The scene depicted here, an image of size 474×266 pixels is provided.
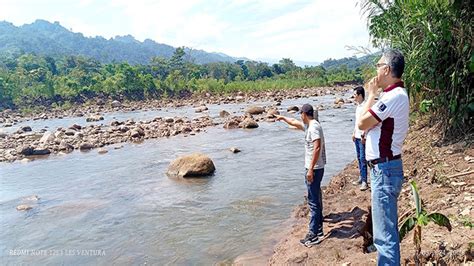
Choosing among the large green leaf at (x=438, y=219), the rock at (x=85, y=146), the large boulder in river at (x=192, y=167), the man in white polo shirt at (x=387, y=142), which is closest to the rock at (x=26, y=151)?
the rock at (x=85, y=146)

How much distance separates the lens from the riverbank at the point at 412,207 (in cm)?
414

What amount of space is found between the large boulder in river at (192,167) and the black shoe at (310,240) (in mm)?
6215

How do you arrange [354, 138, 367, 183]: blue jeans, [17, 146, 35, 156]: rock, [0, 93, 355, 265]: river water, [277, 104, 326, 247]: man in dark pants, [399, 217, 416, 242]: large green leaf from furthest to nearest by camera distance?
1. [17, 146, 35, 156]: rock
2. [354, 138, 367, 183]: blue jeans
3. [0, 93, 355, 265]: river water
4. [277, 104, 326, 247]: man in dark pants
5. [399, 217, 416, 242]: large green leaf

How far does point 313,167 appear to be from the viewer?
18.4ft

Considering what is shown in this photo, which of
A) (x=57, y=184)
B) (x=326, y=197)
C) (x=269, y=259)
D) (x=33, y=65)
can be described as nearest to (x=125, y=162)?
(x=57, y=184)

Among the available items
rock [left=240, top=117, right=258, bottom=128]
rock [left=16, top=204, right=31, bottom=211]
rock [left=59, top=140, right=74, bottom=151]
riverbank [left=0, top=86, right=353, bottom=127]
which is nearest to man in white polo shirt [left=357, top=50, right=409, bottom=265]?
rock [left=16, top=204, right=31, bottom=211]

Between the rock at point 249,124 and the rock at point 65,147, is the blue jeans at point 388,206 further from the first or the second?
the rock at point 249,124

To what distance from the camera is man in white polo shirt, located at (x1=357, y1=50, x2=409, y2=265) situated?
340cm

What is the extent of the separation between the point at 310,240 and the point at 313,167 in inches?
40.9

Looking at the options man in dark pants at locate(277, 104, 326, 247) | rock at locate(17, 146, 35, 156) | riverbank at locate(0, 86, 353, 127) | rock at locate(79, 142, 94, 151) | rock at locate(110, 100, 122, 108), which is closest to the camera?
man in dark pants at locate(277, 104, 326, 247)

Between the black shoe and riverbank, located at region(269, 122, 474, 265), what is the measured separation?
7 centimetres

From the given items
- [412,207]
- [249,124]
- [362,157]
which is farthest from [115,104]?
[412,207]

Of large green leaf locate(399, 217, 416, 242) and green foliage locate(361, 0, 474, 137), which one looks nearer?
large green leaf locate(399, 217, 416, 242)

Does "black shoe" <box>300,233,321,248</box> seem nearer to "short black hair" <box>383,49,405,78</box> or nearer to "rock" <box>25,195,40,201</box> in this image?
"short black hair" <box>383,49,405,78</box>
